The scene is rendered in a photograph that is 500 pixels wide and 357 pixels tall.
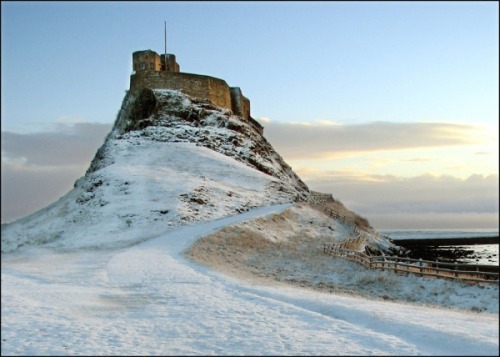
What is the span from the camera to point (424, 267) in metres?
17.8

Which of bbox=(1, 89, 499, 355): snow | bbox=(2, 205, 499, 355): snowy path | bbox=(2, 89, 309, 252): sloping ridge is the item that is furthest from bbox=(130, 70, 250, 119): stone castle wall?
bbox=(2, 205, 499, 355): snowy path

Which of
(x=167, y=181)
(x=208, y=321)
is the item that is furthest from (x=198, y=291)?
(x=167, y=181)

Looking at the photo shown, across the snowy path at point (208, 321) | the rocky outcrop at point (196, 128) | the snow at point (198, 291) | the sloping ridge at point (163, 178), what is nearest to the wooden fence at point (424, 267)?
the snow at point (198, 291)

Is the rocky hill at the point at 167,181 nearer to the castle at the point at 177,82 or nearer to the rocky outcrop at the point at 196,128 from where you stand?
the rocky outcrop at the point at 196,128

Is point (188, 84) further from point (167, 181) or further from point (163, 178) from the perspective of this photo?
point (167, 181)

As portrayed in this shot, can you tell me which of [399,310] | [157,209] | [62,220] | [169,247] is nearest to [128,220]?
[157,209]

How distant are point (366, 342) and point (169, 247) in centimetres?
2149

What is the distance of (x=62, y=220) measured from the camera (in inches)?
1555

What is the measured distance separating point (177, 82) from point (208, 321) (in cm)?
5995

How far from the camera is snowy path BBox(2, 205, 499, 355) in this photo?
9953 millimetres

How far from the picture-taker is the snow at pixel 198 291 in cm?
1029

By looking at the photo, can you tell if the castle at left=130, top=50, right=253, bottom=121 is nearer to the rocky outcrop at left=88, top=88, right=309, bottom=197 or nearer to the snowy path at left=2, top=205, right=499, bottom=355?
the rocky outcrop at left=88, top=88, right=309, bottom=197

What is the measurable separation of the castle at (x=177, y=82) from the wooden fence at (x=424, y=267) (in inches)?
1611

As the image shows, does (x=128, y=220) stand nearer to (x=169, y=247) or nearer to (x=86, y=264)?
(x=169, y=247)
